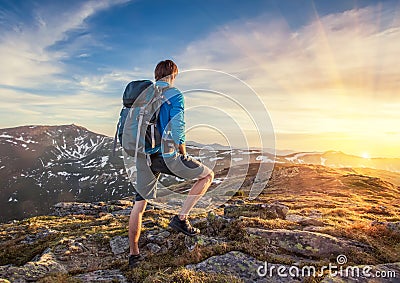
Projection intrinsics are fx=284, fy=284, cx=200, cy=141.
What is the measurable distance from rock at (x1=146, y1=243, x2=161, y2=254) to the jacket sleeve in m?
4.99

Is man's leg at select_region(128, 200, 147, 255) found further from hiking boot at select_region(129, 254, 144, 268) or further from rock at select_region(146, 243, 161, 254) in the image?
rock at select_region(146, 243, 161, 254)

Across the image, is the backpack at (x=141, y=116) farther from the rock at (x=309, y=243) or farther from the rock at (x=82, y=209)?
the rock at (x=82, y=209)

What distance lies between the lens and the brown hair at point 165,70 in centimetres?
733

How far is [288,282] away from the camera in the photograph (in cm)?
664

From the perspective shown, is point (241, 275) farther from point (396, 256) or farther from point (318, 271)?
point (396, 256)

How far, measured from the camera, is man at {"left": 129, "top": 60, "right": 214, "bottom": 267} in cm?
688

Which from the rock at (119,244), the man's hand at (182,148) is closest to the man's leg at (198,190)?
the man's hand at (182,148)

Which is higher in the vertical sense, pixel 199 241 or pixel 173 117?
pixel 173 117

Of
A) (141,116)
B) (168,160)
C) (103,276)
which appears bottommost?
(103,276)

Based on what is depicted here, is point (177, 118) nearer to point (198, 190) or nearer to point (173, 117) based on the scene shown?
point (173, 117)

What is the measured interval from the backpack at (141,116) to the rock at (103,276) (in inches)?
130

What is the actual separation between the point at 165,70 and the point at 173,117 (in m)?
1.39

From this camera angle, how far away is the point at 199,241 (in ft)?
29.8

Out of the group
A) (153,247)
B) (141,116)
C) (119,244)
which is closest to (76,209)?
(119,244)
